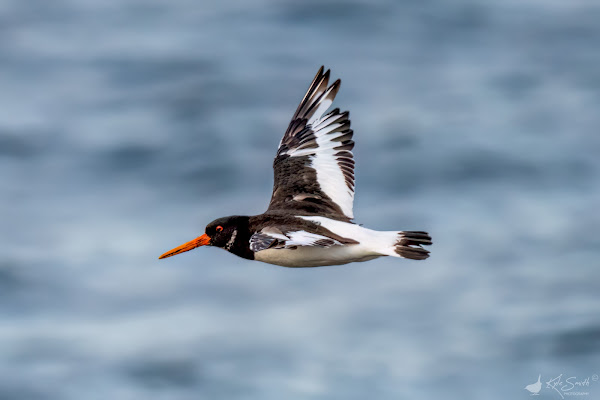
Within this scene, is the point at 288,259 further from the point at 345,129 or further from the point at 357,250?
the point at 345,129

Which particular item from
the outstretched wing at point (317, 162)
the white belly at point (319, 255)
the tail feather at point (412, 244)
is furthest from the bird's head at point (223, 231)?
the tail feather at point (412, 244)

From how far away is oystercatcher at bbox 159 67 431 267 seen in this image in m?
12.9

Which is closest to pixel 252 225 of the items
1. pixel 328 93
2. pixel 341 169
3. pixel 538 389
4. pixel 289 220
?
pixel 289 220

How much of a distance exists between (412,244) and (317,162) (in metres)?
2.92

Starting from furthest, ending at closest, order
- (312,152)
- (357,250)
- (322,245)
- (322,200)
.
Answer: (312,152)
(322,200)
(357,250)
(322,245)

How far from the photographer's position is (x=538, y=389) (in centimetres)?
2380

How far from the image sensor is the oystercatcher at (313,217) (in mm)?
12875

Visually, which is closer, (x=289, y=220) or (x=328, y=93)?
(x=289, y=220)

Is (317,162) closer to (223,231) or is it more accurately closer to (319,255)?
(223,231)

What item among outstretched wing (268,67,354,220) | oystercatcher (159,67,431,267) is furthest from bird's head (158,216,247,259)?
outstretched wing (268,67,354,220)

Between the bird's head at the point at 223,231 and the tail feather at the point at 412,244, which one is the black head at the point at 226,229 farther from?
the tail feather at the point at 412,244

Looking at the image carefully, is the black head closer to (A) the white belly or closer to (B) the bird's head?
(B) the bird's head

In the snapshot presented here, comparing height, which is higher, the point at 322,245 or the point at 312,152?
the point at 312,152

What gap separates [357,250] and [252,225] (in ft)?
4.71
